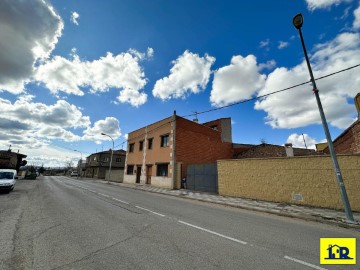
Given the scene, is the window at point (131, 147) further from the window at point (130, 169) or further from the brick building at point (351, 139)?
the brick building at point (351, 139)

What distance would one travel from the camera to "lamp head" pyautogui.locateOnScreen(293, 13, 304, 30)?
8570 mm

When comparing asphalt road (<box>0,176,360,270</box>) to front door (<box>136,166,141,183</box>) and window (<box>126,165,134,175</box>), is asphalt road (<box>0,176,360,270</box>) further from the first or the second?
window (<box>126,165,134,175</box>)

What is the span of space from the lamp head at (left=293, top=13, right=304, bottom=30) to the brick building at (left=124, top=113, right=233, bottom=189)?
14.6 m

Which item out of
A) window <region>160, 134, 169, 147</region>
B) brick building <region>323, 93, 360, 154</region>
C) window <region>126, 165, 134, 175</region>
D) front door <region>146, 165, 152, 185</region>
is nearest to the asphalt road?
brick building <region>323, 93, 360, 154</region>

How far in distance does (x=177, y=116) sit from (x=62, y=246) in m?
18.3

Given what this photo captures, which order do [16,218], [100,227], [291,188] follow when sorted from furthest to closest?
[291,188], [16,218], [100,227]

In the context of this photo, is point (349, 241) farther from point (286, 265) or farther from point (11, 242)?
point (11, 242)

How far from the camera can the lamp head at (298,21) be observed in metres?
8.57

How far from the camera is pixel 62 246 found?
14.3 ft

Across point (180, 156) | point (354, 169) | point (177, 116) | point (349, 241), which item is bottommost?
point (349, 241)

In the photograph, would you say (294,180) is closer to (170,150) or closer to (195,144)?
(170,150)

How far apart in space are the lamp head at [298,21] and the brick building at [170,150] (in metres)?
14.6

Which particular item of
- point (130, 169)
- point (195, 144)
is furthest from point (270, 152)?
point (130, 169)

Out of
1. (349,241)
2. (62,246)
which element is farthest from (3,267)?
(349,241)
